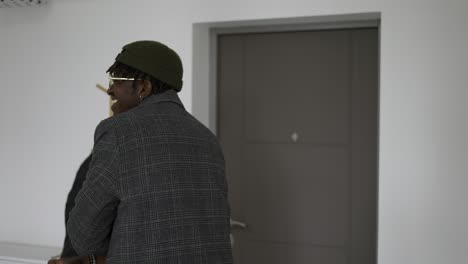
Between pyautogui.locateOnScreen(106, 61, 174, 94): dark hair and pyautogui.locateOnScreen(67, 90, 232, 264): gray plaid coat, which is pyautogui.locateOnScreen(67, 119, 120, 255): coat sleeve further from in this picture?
pyautogui.locateOnScreen(106, 61, 174, 94): dark hair

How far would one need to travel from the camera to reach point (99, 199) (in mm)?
1292

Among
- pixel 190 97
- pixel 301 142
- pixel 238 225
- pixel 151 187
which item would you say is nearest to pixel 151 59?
pixel 151 187

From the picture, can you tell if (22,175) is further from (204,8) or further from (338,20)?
(338,20)

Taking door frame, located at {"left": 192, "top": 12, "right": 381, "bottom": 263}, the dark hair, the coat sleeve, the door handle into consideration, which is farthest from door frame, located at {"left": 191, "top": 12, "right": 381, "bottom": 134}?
the coat sleeve

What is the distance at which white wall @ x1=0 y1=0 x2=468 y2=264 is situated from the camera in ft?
7.38

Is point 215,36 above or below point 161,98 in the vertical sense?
above

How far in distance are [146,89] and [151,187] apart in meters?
0.29

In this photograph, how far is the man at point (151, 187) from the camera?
1292 millimetres

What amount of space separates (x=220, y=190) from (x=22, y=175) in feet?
6.52

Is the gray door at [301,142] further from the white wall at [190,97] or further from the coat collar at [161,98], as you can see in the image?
the coat collar at [161,98]

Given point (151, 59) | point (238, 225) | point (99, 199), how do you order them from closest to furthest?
point (99, 199) → point (151, 59) → point (238, 225)

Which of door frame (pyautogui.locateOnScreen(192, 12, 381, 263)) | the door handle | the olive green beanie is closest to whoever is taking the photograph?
the olive green beanie

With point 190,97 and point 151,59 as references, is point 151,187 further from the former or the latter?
point 190,97

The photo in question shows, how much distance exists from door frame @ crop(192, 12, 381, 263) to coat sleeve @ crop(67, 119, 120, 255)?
136 centimetres
